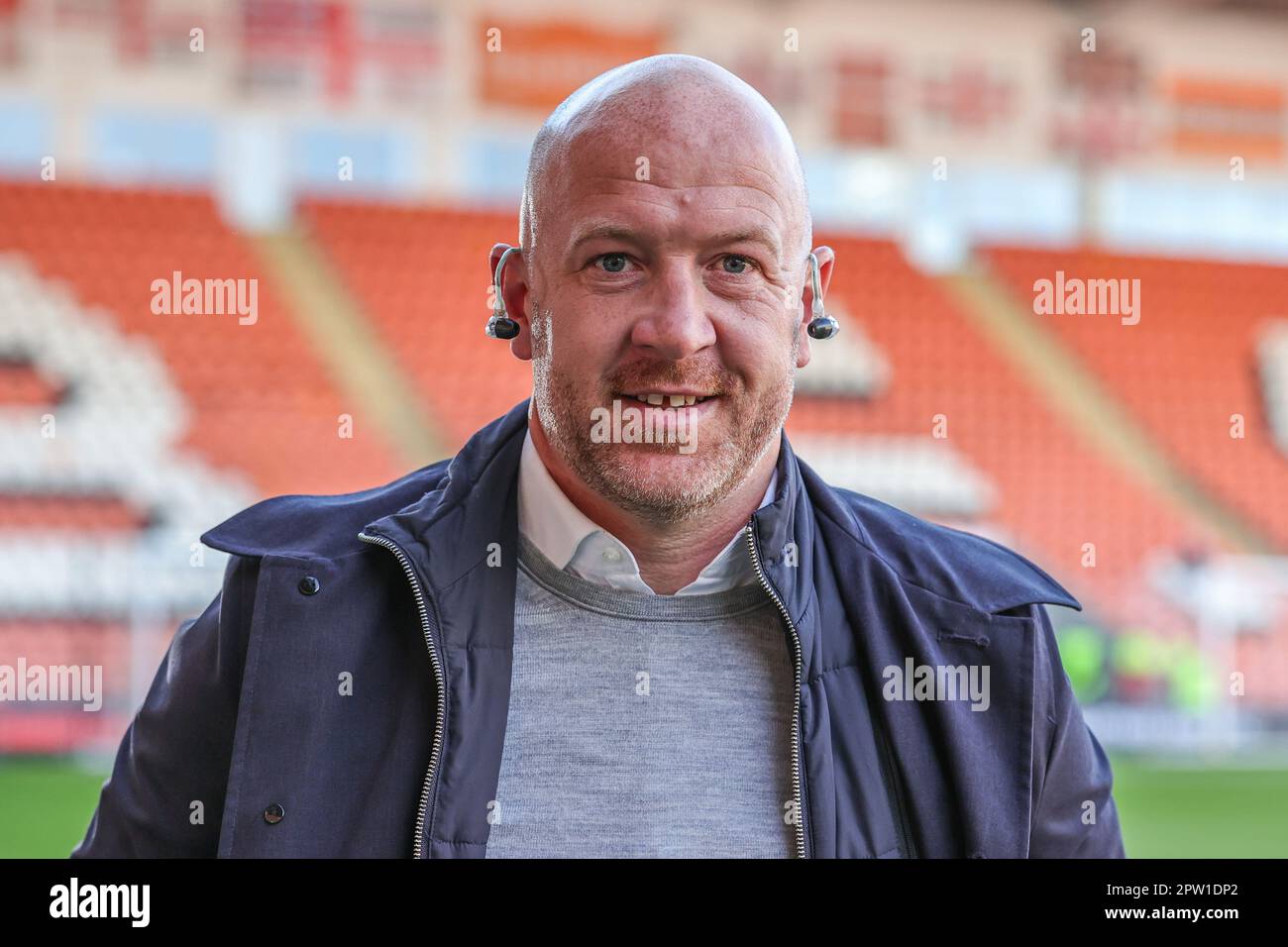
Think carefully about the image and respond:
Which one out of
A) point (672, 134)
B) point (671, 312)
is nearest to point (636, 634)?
point (671, 312)

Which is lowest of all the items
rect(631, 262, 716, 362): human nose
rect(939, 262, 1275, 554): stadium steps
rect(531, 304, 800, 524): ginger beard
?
rect(531, 304, 800, 524): ginger beard

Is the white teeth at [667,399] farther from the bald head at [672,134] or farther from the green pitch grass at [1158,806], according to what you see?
the green pitch grass at [1158,806]

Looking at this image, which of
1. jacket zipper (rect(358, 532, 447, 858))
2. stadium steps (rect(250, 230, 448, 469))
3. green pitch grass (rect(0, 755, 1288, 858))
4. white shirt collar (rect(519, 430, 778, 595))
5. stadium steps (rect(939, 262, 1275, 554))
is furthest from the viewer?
stadium steps (rect(939, 262, 1275, 554))

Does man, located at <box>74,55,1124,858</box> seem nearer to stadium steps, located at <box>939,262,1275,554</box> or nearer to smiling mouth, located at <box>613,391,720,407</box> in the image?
smiling mouth, located at <box>613,391,720,407</box>

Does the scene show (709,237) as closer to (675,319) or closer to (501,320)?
(675,319)

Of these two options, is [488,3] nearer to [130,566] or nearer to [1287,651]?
[130,566]

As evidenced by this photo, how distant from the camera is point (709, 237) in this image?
1.17 meters

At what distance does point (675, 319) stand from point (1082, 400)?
8680mm

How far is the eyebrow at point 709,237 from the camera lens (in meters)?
1.16

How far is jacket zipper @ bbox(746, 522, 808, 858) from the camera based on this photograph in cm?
112

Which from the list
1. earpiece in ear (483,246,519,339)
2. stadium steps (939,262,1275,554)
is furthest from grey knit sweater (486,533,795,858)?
stadium steps (939,262,1275,554)

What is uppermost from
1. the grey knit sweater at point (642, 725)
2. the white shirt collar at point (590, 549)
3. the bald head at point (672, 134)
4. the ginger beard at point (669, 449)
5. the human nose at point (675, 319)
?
the bald head at point (672, 134)

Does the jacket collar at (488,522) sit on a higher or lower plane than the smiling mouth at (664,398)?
lower

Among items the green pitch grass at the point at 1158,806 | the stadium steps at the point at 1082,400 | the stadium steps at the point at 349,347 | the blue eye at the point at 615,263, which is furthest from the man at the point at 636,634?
the stadium steps at the point at 1082,400
